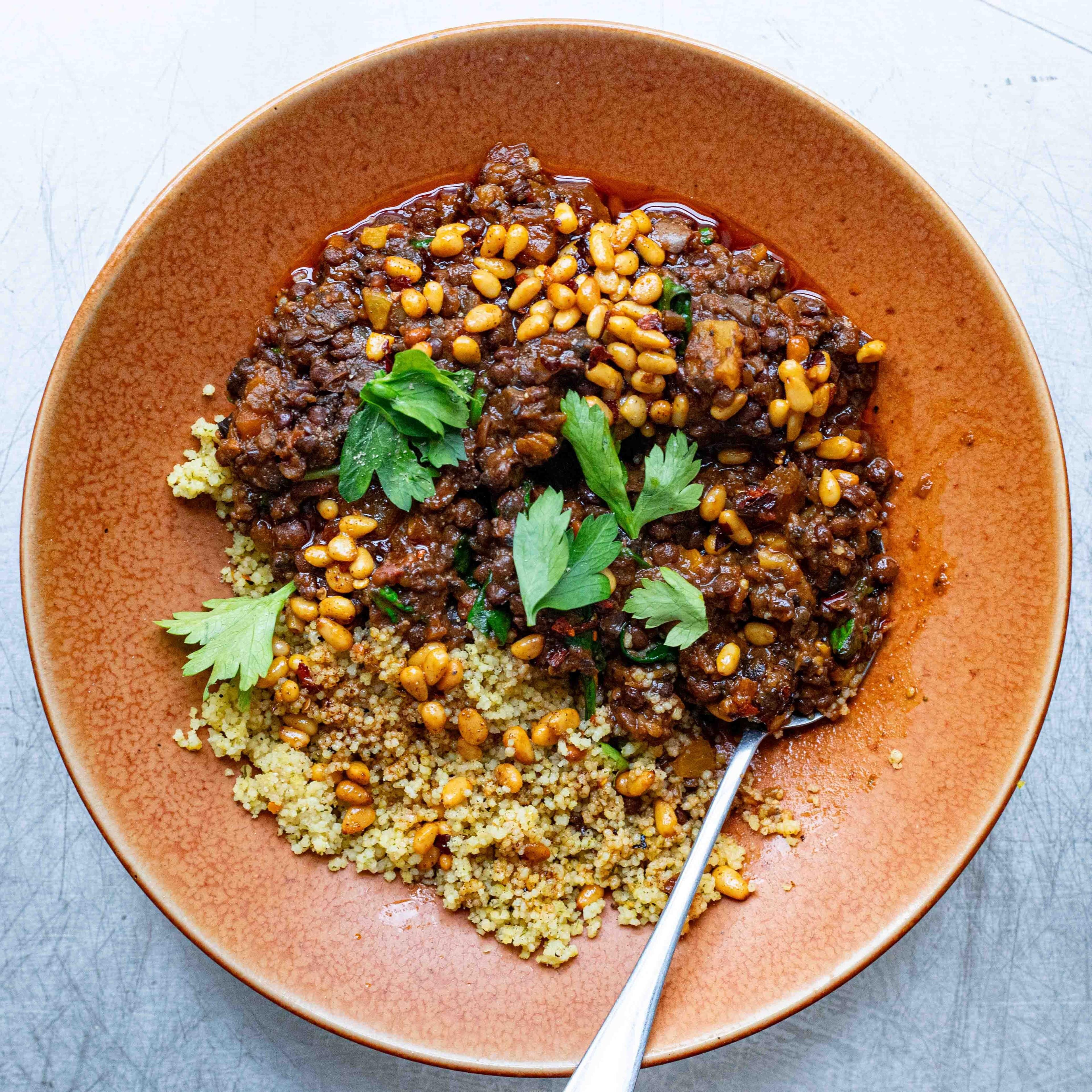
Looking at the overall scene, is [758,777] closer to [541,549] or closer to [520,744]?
[520,744]

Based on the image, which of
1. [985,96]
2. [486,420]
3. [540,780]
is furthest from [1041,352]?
[540,780]

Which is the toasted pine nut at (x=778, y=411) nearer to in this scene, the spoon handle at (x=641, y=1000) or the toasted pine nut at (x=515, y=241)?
the toasted pine nut at (x=515, y=241)

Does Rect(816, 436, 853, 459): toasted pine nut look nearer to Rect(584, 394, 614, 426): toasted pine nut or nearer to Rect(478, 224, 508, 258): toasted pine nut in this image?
Rect(584, 394, 614, 426): toasted pine nut

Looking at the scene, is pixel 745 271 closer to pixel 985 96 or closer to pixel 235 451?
pixel 985 96

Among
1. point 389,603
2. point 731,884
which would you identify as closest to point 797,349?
point 389,603

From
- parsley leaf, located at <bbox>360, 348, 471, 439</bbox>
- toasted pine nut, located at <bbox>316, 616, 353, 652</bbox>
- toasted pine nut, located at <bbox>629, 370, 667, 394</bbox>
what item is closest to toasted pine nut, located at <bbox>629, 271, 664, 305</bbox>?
toasted pine nut, located at <bbox>629, 370, 667, 394</bbox>

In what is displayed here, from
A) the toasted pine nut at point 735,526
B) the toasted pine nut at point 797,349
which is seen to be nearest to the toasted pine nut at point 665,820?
the toasted pine nut at point 735,526
